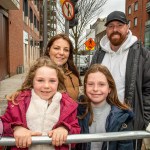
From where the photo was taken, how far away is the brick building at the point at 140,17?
1476 inches

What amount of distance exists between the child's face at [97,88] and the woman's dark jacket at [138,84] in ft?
1.60

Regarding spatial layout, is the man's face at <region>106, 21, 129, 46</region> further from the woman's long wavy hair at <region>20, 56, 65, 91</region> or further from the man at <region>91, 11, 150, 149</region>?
the woman's long wavy hair at <region>20, 56, 65, 91</region>

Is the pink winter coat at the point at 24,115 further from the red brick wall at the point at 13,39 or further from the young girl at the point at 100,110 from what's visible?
the red brick wall at the point at 13,39

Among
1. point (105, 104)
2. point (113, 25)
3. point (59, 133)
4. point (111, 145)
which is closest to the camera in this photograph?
point (59, 133)

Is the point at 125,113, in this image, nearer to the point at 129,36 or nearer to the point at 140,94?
the point at 140,94

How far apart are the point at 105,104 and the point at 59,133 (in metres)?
0.69

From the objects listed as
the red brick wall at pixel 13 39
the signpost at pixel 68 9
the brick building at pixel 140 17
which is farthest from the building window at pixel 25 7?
the signpost at pixel 68 9

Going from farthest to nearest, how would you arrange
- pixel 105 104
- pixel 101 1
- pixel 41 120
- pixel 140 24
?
pixel 140 24 → pixel 101 1 → pixel 105 104 → pixel 41 120

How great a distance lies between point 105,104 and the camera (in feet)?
7.86

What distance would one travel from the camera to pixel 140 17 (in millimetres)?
43094

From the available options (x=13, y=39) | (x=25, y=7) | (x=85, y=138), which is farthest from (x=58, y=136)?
(x=25, y=7)

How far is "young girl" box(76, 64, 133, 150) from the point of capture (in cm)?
220

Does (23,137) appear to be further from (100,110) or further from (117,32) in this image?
(117,32)

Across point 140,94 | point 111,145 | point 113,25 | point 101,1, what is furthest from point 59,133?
point 101,1
